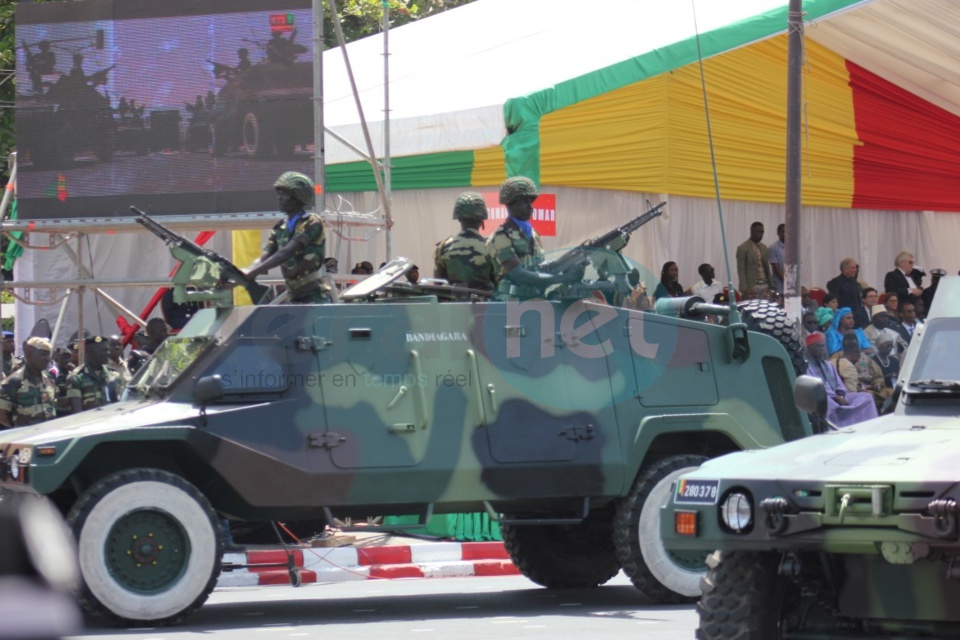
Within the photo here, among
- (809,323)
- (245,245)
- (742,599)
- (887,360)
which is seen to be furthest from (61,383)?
(742,599)

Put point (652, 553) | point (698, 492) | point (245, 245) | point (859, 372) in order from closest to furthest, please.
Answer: point (698, 492)
point (652, 553)
point (859, 372)
point (245, 245)

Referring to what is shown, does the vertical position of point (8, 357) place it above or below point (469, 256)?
below

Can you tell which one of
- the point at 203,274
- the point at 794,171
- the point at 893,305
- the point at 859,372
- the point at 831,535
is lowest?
the point at 831,535

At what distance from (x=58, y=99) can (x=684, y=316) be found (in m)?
6.79

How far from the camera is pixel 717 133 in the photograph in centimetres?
1825

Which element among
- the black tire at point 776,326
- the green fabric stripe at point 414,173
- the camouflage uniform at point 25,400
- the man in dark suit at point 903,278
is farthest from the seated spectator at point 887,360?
the camouflage uniform at point 25,400

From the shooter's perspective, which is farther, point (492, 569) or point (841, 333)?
point (841, 333)

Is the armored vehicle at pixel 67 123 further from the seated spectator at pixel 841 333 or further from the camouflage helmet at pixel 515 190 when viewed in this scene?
the seated spectator at pixel 841 333

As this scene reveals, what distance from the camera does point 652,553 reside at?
33.7ft

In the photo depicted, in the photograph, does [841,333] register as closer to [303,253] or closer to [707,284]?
[707,284]

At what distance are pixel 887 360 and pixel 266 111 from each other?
690 centimetres

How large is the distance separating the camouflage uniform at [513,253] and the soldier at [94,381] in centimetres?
442

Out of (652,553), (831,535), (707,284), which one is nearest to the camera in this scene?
(831,535)

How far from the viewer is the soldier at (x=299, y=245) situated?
1075cm
